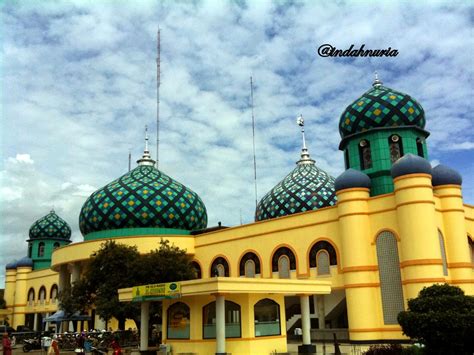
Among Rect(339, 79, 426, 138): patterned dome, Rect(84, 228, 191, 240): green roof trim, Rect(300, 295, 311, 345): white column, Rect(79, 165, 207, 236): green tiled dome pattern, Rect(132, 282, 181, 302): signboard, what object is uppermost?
Rect(339, 79, 426, 138): patterned dome

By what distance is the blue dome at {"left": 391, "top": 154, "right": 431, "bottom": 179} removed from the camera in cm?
2170

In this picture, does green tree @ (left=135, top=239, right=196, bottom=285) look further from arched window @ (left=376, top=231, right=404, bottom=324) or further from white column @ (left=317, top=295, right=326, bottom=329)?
arched window @ (left=376, top=231, right=404, bottom=324)

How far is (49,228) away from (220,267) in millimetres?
27170

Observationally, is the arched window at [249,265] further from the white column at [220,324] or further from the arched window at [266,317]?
the white column at [220,324]

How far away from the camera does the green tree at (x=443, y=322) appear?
14.8 meters

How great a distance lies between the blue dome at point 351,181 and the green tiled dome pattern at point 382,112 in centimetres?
492

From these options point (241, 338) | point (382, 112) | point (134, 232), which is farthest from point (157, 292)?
point (382, 112)

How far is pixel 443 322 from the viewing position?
14.9 metres

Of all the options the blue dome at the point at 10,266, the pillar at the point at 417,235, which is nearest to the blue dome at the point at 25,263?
the blue dome at the point at 10,266

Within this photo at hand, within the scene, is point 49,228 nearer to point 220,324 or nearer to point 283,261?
point 283,261

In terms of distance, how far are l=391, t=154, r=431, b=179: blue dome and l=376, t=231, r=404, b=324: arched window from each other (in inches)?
109

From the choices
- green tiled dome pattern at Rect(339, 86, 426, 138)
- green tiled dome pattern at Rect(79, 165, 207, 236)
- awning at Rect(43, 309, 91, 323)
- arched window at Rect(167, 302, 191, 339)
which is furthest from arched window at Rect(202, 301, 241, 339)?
green tiled dome pattern at Rect(79, 165, 207, 236)

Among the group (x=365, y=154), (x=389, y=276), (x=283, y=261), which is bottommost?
(x=389, y=276)

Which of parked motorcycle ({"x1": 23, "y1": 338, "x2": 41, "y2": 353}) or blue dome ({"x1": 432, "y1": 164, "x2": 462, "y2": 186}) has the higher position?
blue dome ({"x1": 432, "y1": 164, "x2": 462, "y2": 186})
